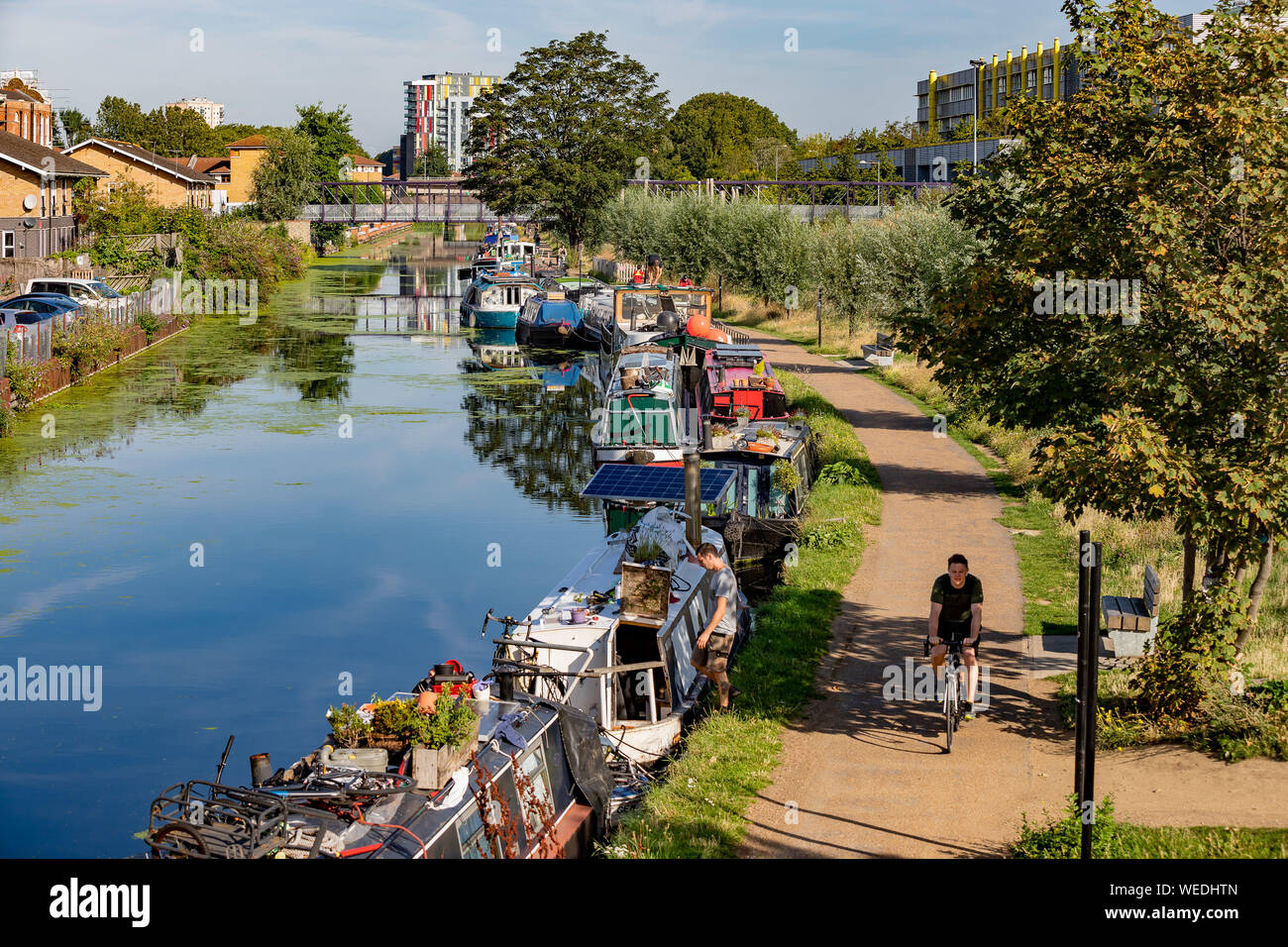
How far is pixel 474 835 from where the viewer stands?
10094mm

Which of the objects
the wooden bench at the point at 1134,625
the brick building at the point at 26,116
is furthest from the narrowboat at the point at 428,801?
the brick building at the point at 26,116

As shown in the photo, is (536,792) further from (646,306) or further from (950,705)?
(646,306)

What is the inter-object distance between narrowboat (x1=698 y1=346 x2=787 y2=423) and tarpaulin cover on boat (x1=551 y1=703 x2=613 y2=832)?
18.4 m

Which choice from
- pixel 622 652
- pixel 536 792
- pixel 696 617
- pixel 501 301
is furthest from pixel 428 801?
pixel 501 301

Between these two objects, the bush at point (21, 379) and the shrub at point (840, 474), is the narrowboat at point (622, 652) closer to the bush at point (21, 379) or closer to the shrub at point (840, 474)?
the shrub at point (840, 474)

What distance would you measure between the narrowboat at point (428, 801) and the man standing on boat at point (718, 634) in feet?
6.38

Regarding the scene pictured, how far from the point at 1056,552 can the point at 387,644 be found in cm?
1039

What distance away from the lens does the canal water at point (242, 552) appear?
1641cm

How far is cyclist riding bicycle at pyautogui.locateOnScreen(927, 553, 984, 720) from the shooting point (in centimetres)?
1298

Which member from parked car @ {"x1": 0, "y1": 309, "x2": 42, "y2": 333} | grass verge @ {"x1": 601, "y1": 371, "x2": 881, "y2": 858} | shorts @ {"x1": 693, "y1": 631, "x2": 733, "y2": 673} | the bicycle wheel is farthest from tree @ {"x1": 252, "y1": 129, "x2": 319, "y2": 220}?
the bicycle wheel

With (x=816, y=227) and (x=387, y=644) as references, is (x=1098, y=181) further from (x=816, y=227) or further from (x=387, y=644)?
(x=816, y=227)

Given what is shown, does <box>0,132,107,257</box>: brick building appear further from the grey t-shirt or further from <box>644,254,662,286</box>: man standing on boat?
the grey t-shirt

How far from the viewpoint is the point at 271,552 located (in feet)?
81.8

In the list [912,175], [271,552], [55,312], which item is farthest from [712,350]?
[912,175]
